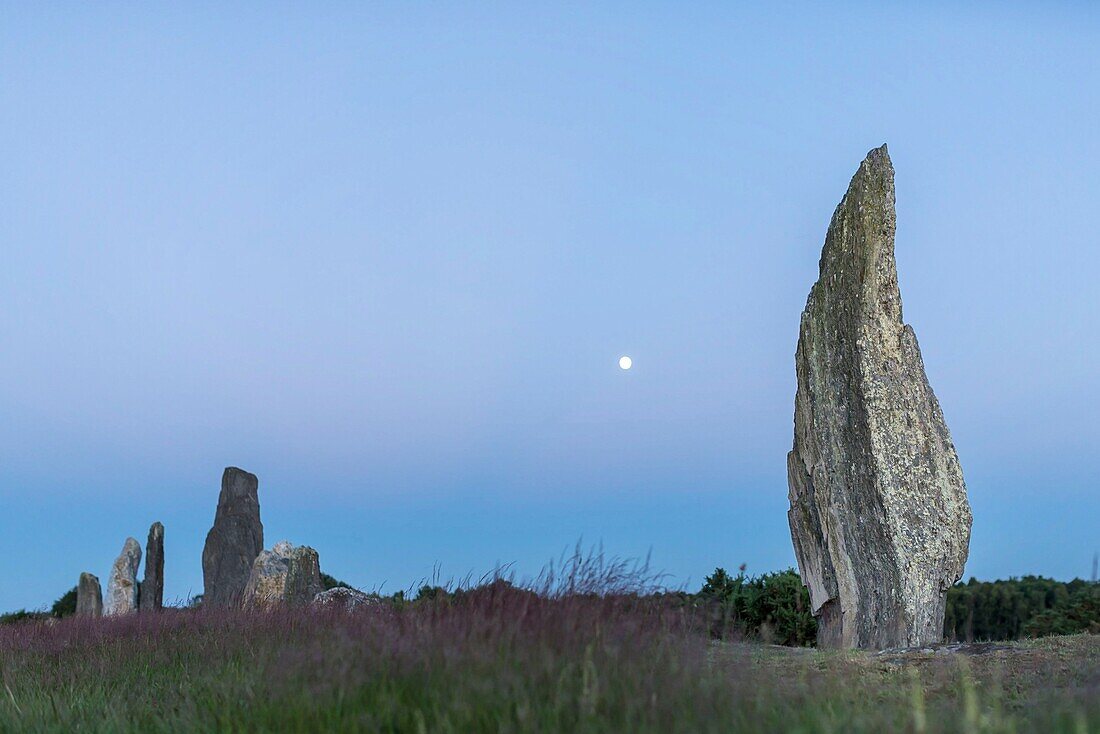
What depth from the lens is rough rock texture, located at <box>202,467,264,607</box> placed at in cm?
2325

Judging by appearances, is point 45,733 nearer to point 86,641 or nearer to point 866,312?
point 86,641

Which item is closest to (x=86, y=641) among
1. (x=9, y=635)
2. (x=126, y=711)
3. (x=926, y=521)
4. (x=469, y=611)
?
(x=9, y=635)

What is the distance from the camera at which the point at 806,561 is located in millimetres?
13367

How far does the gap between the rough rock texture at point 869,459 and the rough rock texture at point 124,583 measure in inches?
773

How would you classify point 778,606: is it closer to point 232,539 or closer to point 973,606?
point 973,606

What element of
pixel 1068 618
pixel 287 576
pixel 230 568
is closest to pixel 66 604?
pixel 230 568

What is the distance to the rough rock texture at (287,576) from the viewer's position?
1692 cm

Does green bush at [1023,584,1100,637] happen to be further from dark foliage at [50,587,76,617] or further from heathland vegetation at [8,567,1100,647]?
dark foliage at [50,587,76,617]

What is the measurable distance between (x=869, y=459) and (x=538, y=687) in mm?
8673

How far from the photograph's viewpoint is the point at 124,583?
26.1 m

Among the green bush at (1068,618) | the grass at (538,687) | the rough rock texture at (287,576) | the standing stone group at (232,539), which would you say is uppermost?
the standing stone group at (232,539)

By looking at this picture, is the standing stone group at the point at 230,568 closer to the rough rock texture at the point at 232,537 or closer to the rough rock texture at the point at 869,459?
the rough rock texture at the point at 232,537

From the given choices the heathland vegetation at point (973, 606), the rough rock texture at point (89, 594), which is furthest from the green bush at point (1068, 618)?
the rough rock texture at point (89, 594)

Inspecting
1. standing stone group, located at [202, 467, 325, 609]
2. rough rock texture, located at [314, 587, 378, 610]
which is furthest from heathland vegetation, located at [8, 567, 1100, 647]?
standing stone group, located at [202, 467, 325, 609]
